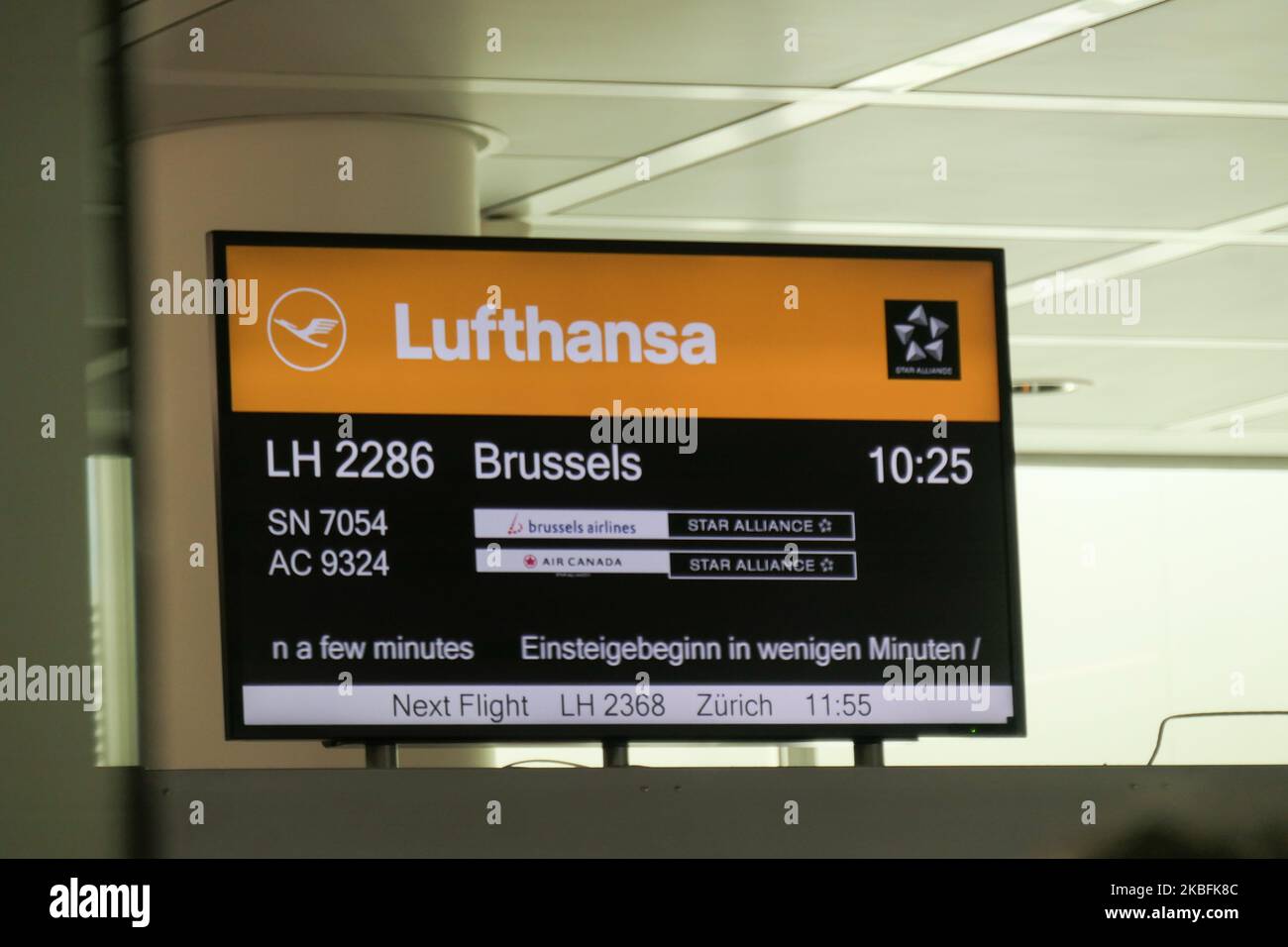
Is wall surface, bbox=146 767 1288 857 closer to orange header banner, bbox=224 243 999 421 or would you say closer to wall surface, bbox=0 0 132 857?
wall surface, bbox=0 0 132 857

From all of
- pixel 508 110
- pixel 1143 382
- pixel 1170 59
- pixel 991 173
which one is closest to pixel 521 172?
pixel 508 110

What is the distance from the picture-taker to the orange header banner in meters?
3.15

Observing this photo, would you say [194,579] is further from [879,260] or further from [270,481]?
[879,260]

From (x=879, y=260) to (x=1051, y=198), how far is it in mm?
2553

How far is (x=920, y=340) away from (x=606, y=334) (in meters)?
0.53

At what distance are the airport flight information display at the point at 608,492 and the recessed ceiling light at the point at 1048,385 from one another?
5.51 meters

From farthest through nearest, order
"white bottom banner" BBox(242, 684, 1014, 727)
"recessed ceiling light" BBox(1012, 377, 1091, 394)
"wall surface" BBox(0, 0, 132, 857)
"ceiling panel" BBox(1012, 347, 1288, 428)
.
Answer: "recessed ceiling light" BBox(1012, 377, 1091, 394)
"ceiling panel" BBox(1012, 347, 1288, 428)
"white bottom banner" BBox(242, 684, 1014, 727)
"wall surface" BBox(0, 0, 132, 857)

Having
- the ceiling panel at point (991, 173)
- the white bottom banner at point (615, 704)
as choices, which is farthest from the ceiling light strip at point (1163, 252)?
the white bottom banner at point (615, 704)

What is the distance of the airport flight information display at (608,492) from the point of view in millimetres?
3047

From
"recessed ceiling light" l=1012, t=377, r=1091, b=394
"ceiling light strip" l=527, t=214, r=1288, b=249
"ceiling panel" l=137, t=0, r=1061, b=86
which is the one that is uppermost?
"ceiling panel" l=137, t=0, r=1061, b=86

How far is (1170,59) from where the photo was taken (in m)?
4.48

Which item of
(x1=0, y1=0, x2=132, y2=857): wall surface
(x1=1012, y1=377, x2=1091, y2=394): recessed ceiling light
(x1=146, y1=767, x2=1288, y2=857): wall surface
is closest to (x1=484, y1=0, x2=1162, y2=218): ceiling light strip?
(x1=146, y1=767, x2=1288, y2=857): wall surface

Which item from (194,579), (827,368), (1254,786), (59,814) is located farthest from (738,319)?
(59,814)
